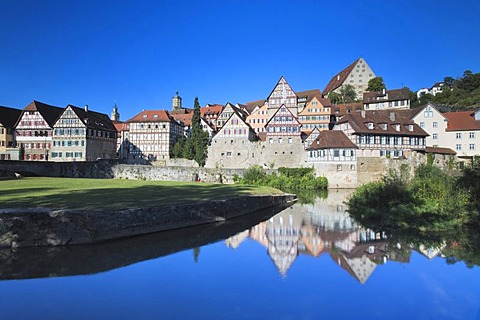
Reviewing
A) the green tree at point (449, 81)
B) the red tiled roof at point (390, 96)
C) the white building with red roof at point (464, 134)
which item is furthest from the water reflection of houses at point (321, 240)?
the green tree at point (449, 81)

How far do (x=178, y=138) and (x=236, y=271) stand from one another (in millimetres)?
49591

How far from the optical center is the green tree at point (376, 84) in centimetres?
7531

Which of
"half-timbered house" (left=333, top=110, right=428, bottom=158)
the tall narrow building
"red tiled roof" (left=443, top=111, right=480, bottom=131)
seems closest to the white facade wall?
"red tiled roof" (left=443, top=111, right=480, bottom=131)

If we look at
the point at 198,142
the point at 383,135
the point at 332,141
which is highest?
the point at 383,135

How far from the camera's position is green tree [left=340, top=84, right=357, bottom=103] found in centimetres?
7497

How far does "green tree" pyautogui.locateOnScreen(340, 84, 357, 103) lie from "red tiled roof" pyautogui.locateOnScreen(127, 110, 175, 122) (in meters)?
38.1

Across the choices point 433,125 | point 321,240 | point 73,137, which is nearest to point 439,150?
point 433,125

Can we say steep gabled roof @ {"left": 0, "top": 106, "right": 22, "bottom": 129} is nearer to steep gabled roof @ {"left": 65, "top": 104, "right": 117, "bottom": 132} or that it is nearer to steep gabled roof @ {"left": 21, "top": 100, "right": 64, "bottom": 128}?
steep gabled roof @ {"left": 21, "top": 100, "right": 64, "bottom": 128}

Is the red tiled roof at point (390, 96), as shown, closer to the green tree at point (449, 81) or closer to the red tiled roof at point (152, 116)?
the green tree at point (449, 81)

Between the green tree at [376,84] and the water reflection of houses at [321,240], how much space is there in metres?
58.3

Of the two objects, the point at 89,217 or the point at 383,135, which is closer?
the point at 89,217

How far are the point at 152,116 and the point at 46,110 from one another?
54.1 ft

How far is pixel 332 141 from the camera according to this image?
4319cm

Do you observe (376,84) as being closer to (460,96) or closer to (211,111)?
(460,96)
